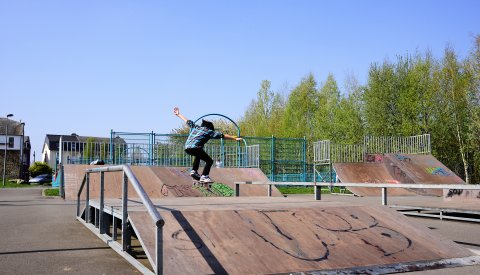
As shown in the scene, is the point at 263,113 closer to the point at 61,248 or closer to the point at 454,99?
the point at 454,99

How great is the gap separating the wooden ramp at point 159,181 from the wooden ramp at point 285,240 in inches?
318

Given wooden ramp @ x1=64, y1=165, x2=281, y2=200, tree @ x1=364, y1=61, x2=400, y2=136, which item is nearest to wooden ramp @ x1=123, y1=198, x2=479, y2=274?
wooden ramp @ x1=64, y1=165, x2=281, y2=200

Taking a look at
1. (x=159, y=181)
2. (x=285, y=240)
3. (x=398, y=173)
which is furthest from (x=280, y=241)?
(x=398, y=173)

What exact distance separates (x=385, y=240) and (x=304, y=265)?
1378mm

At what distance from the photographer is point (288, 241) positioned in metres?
4.85

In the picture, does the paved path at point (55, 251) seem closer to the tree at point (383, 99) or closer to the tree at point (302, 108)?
the tree at point (383, 99)

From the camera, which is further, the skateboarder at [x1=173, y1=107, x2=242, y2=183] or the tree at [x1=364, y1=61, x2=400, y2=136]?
the tree at [x1=364, y1=61, x2=400, y2=136]

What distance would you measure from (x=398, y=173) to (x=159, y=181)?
491 inches

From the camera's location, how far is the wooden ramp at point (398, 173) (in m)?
21.0

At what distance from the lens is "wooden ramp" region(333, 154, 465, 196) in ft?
69.0

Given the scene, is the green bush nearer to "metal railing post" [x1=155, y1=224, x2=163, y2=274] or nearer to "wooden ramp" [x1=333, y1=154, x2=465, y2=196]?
"wooden ramp" [x1=333, y1=154, x2=465, y2=196]

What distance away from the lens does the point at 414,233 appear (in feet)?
18.4

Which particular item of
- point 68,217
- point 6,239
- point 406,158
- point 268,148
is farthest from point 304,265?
point 268,148

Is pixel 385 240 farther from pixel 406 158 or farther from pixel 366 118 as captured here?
pixel 366 118
